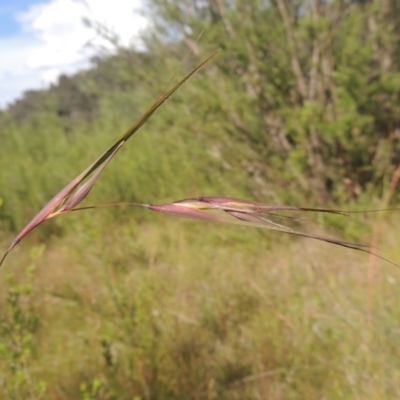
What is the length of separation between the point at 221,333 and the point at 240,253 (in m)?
1.08

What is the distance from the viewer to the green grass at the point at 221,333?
1617 millimetres

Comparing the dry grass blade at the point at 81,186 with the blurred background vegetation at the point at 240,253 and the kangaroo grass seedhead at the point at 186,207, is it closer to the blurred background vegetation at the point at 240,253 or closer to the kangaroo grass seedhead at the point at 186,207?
the kangaroo grass seedhead at the point at 186,207

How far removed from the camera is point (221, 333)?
7.28 ft

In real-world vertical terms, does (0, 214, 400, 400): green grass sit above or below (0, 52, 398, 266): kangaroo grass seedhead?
below

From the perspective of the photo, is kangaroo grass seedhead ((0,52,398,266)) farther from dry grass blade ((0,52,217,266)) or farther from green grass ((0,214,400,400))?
green grass ((0,214,400,400))

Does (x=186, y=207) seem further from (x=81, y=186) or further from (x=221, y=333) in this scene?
(x=221, y=333)

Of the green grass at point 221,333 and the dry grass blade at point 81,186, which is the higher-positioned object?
the dry grass blade at point 81,186

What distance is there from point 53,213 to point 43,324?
109 inches

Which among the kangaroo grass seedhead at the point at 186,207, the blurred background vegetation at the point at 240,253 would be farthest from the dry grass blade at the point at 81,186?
the blurred background vegetation at the point at 240,253

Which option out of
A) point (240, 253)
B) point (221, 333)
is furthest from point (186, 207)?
point (240, 253)

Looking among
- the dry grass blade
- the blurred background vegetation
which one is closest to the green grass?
the blurred background vegetation

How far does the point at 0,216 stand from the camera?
19.3 feet

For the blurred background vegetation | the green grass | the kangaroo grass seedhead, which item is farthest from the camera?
the blurred background vegetation

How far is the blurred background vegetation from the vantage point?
1.75 meters
